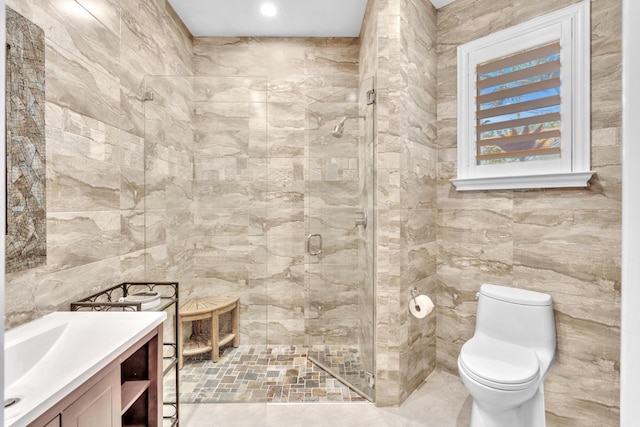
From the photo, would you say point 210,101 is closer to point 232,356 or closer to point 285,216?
point 285,216

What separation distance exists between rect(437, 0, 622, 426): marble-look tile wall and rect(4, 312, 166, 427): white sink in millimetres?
1889

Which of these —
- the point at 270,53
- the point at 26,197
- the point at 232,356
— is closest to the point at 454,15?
the point at 270,53

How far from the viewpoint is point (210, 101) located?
7.16ft

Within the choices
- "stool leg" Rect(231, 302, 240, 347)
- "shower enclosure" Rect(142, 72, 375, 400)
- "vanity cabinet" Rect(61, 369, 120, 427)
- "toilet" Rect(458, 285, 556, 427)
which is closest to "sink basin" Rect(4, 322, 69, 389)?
"vanity cabinet" Rect(61, 369, 120, 427)

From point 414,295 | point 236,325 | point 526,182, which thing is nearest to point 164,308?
point 236,325

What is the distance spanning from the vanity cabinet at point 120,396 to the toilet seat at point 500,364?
144 cm

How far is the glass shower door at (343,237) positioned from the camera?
216cm

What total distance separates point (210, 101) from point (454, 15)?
5.70 ft

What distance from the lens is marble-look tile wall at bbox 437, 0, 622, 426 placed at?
1.72m

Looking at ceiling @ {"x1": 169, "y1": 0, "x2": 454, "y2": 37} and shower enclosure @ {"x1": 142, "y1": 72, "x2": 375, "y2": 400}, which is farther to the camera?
ceiling @ {"x1": 169, "y1": 0, "x2": 454, "y2": 37}

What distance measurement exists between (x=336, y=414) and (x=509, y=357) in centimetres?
101

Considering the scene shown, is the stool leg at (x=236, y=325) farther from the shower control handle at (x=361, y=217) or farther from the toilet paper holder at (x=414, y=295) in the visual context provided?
the toilet paper holder at (x=414, y=295)

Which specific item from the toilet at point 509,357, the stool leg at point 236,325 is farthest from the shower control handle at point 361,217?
the stool leg at point 236,325

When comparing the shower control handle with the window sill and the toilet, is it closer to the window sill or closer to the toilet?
the window sill
